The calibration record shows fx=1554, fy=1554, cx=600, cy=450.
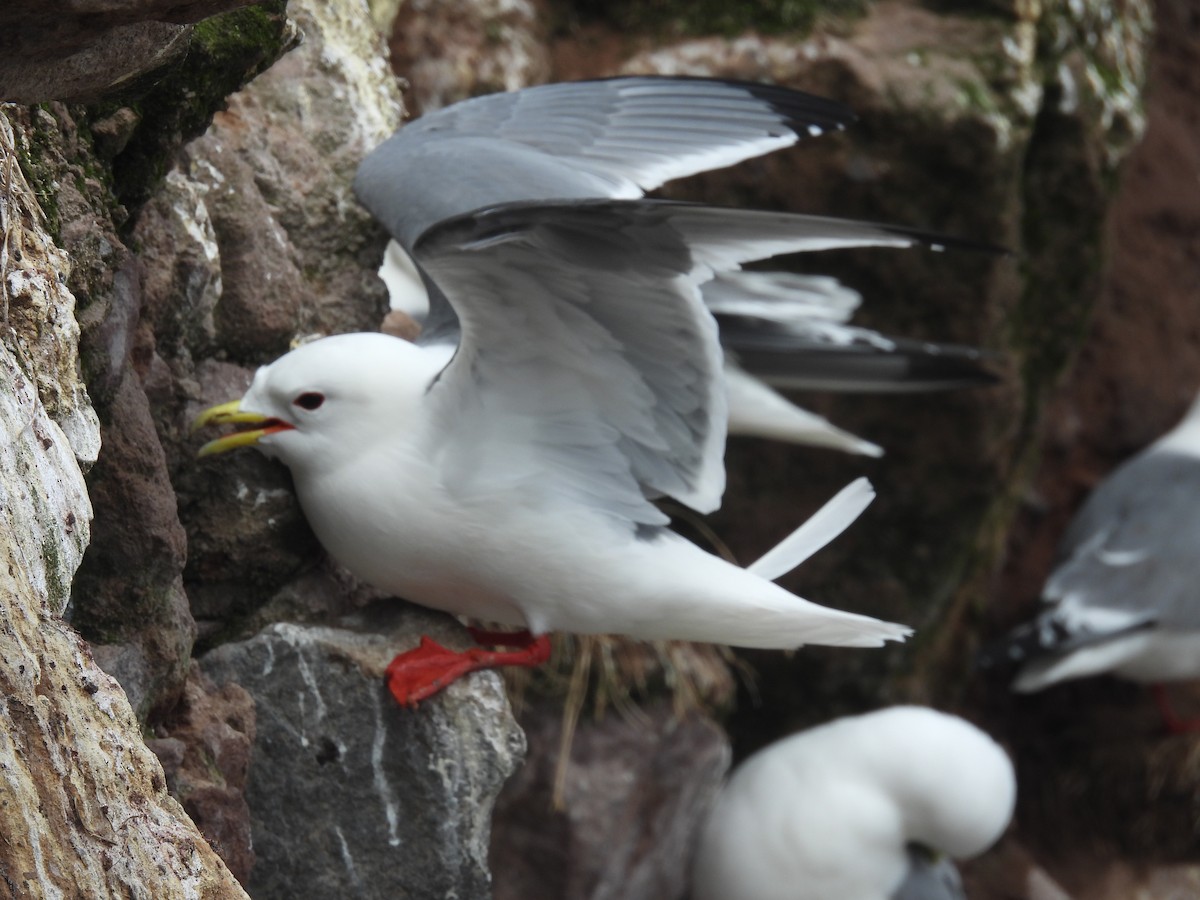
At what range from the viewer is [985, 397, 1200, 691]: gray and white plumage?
4.56 m

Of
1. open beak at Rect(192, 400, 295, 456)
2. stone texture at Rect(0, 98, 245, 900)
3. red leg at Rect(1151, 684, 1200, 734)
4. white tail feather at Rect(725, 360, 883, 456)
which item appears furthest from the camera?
red leg at Rect(1151, 684, 1200, 734)

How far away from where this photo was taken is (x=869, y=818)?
3.82 meters

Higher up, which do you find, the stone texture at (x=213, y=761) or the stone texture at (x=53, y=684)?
the stone texture at (x=53, y=684)

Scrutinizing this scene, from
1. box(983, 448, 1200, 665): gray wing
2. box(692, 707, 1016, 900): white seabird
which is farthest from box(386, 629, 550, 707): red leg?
box(983, 448, 1200, 665): gray wing

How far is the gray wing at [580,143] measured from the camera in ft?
8.93

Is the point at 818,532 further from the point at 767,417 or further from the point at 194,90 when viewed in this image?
the point at 194,90

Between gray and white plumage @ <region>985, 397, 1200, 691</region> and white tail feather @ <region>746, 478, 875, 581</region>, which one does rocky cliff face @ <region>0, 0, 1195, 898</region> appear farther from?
white tail feather @ <region>746, 478, 875, 581</region>

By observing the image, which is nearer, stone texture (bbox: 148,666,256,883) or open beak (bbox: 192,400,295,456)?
stone texture (bbox: 148,666,256,883)

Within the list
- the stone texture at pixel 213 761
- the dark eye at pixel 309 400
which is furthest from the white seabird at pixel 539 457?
the stone texture at pixel 213 761

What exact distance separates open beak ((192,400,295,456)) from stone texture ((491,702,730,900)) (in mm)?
1421

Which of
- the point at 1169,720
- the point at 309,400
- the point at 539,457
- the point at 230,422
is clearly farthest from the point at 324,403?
the point at 1169,720

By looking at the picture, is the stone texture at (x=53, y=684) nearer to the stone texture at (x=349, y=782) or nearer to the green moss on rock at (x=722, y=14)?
the stone texture at (x=349, y=782)

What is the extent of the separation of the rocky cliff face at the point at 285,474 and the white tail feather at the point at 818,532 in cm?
57

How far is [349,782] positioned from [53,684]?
0.97 m
